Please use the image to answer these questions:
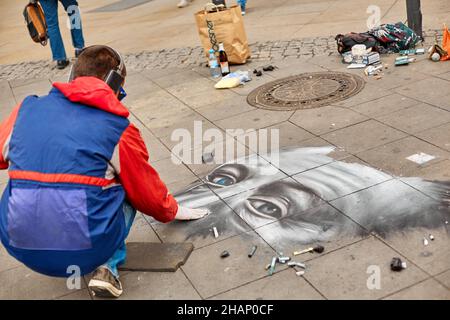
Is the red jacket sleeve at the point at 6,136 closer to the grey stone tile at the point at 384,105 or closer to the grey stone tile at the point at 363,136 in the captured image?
the grey stone tile at the point at 363,136

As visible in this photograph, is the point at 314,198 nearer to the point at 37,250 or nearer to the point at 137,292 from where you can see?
the point at 137,292

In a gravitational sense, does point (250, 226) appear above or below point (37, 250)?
below

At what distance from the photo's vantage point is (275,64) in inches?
302

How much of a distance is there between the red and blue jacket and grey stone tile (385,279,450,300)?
163 cm

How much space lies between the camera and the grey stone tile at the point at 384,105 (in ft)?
18.3

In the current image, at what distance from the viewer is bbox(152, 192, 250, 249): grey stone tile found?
4.00 m

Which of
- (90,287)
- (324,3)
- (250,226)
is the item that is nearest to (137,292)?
(90,287)

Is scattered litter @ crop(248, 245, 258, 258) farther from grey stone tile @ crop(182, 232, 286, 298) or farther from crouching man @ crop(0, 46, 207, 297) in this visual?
crouching man @ crop(0, 46, 207, 297)

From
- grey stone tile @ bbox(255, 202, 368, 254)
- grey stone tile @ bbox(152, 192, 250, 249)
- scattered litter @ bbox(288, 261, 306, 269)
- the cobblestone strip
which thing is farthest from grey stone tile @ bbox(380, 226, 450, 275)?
the cobblestone strip

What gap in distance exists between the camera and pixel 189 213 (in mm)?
4195

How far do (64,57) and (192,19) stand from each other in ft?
10.7

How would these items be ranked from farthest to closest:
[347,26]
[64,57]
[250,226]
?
1. [64,57]
2. [347,26]
3. [250,226]

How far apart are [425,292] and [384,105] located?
295 centimetres

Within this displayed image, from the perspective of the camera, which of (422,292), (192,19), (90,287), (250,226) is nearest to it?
(422,292)
